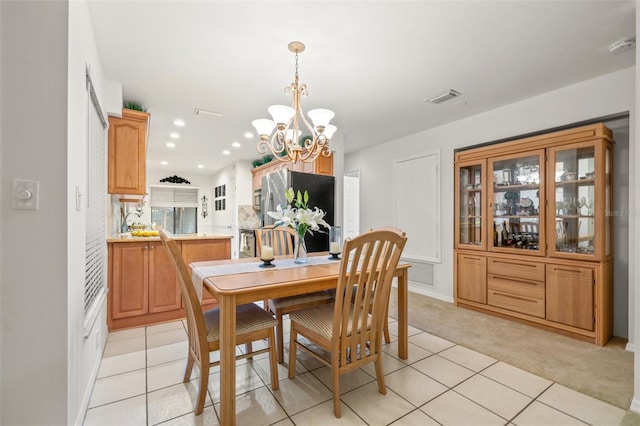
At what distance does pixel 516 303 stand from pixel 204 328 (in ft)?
10.5

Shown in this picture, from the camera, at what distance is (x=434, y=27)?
2.01 metres

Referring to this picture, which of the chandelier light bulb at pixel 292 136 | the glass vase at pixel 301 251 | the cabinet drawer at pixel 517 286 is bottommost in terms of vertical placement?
the cabinet drawer at pixel 517 286

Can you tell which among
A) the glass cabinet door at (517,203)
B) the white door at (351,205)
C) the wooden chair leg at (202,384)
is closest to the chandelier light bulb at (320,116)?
the wooden chair leg at (202,384)

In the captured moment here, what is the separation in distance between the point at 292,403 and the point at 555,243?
293 centimetres

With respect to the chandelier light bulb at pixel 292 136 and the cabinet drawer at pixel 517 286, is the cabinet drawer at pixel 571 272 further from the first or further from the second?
the chandelier light bulb at pixel 292 136

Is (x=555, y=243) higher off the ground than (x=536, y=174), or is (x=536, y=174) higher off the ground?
(x=536, y=174)

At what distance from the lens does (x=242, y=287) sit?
63.6 inches

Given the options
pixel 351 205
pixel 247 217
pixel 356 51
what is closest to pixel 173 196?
pixel 247 217

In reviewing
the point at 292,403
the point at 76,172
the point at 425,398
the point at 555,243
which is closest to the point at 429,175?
the point at 555,243

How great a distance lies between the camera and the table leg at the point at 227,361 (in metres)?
1.55

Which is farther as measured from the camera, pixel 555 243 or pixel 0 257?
pixel 555 243

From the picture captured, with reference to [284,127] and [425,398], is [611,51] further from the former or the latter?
[425,398]

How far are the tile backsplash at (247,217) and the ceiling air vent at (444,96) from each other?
→ 4655 mm

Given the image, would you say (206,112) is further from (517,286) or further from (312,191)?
(517,286)
